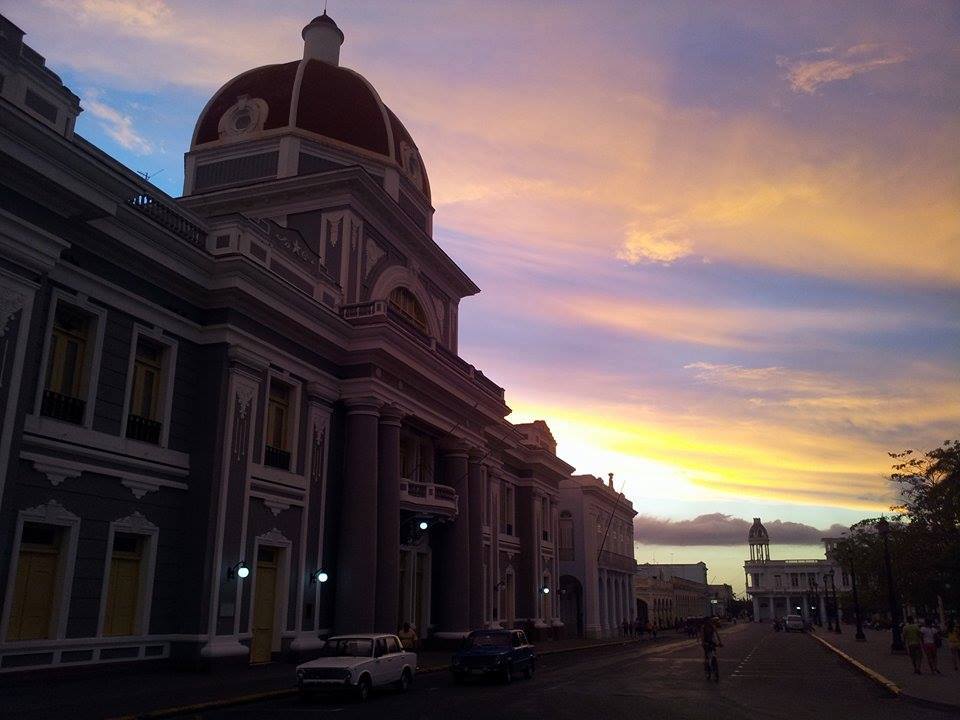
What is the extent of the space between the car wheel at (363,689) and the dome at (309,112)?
23414mm

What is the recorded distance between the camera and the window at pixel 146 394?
793 inches

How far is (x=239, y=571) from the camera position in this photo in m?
21.6

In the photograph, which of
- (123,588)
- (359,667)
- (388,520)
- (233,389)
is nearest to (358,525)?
(388,520)

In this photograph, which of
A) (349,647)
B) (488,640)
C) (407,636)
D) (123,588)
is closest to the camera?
(349,647)

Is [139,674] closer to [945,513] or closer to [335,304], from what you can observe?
[335,304]

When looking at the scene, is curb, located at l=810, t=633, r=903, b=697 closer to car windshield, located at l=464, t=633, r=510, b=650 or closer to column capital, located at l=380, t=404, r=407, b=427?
car windshield, located at l=464, t=633, r=510, b=650

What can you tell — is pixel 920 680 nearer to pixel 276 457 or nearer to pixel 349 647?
pixel 349 647

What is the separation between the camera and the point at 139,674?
749 inches

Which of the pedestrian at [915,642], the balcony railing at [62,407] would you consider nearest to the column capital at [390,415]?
the balcony railing at [62,407]

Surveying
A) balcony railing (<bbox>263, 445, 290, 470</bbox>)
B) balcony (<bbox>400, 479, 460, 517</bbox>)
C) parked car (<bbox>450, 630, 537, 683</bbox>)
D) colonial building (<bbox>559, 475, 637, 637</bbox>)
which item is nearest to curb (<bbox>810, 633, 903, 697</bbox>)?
parked car (<bbox>450, 630, 537, 683</bbox>)

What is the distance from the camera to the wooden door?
16.7 meters

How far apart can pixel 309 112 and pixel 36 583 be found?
909 inches

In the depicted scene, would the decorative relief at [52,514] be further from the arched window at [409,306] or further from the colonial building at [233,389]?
the arched window at [409,306]

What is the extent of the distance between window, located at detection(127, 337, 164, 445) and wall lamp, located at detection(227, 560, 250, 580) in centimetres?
394
